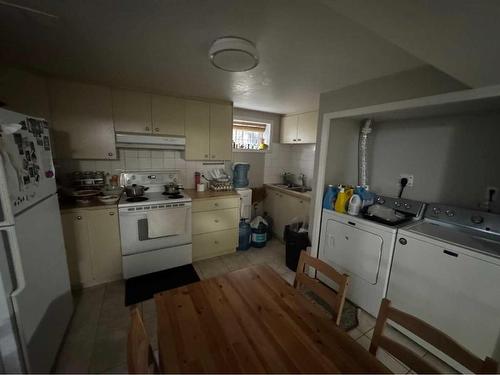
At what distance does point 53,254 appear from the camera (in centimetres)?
150

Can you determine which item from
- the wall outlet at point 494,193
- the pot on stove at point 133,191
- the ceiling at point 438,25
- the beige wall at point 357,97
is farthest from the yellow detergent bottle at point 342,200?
the pot on stove at point 133,191

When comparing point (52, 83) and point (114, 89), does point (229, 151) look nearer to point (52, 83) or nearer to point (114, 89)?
point (114, 89)

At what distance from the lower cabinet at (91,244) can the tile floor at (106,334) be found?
151 mm

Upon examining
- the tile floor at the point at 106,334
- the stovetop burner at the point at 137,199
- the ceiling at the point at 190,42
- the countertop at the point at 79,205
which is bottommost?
the tile floor at the point at 106,334

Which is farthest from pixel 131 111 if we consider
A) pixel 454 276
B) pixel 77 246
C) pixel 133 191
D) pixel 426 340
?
pixel 454 276

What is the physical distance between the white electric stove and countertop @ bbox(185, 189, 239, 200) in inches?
8.3

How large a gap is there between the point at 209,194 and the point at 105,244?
51.6 inches

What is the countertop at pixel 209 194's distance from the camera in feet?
9.06

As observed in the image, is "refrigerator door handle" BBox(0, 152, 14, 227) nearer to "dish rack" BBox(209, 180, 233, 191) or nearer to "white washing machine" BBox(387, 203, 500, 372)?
"dish rack" BBox(209, 180, 233, 191)

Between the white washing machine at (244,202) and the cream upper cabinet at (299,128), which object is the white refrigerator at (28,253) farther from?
the cream upper cabinet at (299,128)

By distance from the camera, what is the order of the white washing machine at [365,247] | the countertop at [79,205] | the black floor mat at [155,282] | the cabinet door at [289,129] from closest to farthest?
the white washing machine at [365,247]
the countertop at [79,205]
the black floor mat at [155,282]
the cabinet door at [289,129]

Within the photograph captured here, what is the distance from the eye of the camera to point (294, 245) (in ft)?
8.65

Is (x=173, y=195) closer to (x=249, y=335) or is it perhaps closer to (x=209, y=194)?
(x=209, y=194)

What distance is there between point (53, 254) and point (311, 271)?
254 cm
